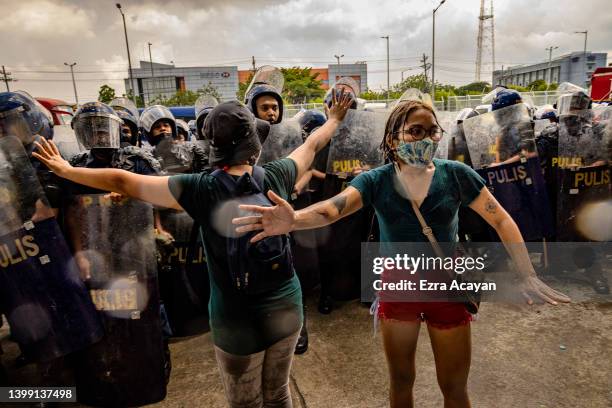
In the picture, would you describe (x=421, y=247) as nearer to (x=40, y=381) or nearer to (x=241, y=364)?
(x=241, y=364)

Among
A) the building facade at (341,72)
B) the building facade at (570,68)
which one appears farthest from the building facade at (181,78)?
Result: the building facade at (570,68)

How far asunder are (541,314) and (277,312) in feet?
10.3

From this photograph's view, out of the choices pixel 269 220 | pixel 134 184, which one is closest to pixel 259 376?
pixel 269 220

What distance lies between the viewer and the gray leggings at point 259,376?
5.78 feet

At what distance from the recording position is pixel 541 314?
3.74 meters

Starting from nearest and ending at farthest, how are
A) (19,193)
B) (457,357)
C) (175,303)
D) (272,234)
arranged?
(272,234) → (457,357) → (19,193) → (175,303)

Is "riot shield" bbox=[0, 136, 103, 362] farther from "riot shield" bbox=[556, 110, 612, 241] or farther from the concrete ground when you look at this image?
"riot shield" bbox=[556, 110, 612, 241]

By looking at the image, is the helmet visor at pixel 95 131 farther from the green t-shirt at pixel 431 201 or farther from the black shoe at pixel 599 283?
the black shoe at pixel 599 283

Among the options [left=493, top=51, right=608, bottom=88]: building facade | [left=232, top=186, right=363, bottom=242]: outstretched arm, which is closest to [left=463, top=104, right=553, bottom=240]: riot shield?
[left=232, top=186, right=363, bottom=242]: outstretched arm

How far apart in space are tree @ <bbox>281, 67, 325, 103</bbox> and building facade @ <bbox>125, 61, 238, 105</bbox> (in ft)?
77.9

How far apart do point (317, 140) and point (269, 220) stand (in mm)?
741

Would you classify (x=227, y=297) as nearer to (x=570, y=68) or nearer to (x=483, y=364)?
(x=483, y=364)

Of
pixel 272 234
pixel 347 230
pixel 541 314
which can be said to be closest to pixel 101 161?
pixel 272 234

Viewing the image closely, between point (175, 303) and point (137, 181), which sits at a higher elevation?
point (137, 181)
